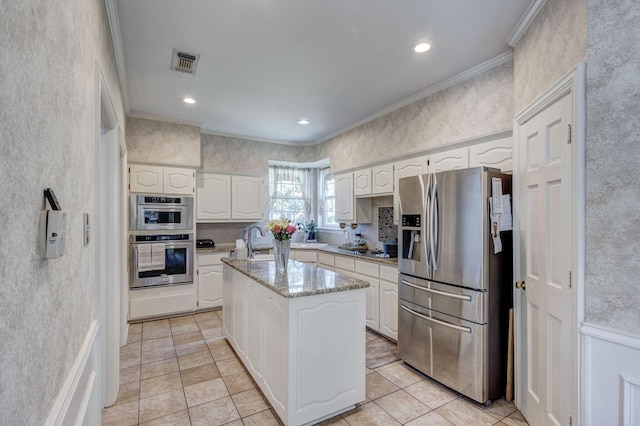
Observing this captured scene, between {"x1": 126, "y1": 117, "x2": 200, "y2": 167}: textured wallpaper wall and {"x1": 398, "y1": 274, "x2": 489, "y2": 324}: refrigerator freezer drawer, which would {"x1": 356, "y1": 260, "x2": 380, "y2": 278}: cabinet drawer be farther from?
{"x1": 126, "y1": 117, "x2": 200, "y2": 167}: textured wallpaper wall

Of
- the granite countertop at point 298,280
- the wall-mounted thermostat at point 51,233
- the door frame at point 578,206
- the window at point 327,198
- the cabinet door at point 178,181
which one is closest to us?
the wall-mounted thermostat at point 51,233

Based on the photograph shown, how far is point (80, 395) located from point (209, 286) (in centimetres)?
344

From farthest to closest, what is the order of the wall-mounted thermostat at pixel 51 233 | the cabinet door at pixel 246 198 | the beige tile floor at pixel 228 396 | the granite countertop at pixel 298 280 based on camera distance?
the cabinet door at pixel 246 198 → the beige tile floor at pixel 228 396 → the granite countertop at pixel 298 280 → the wall-mounted thermostat at pixel 51 233

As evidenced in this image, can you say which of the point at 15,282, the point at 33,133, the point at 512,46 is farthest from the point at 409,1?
the point at 15,282

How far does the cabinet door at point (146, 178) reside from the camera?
4.00 metres

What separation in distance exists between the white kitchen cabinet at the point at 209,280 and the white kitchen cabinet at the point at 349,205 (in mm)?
1825

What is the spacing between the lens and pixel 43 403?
2.52 ft

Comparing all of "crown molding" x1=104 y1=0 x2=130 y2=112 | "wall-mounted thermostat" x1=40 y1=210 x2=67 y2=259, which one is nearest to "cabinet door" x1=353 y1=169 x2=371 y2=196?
Answer: "crown molding" x1=104 y1=0 x2=130 y2=112

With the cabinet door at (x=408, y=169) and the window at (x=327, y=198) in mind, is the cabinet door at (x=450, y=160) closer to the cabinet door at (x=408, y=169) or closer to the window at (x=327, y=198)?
the cabinet door at (x=408, y=169)

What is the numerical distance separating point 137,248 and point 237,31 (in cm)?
301

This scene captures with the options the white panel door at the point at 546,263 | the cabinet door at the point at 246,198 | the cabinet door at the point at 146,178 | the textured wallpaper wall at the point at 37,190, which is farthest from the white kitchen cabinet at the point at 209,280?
the white panel door at the point at 546,263

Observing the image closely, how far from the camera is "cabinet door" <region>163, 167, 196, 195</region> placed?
4207 mm

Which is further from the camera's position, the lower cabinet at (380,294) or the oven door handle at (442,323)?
the lower cabinet at (380,294)

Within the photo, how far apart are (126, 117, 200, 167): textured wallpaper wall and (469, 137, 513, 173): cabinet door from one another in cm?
347
